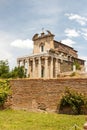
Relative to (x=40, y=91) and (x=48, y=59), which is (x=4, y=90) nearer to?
(x=40, y=91)

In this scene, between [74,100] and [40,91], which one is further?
[40,91]

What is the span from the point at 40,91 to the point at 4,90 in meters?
2.78

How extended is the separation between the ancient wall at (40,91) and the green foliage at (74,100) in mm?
441

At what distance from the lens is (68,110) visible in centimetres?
1781

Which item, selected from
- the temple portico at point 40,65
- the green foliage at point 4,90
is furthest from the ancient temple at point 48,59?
the green foliage at point 4,90

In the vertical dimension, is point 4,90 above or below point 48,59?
below

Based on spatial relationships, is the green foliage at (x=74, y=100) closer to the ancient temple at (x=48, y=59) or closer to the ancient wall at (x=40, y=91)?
the ancient wall at (x=40, y=91)

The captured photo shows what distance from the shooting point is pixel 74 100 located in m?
17.2

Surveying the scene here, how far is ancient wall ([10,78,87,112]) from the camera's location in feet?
58.9

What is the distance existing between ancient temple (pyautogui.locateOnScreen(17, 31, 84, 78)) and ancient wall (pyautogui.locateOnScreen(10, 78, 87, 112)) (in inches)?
1318

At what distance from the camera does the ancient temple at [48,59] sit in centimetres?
5484

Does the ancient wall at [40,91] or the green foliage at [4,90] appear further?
the green foliage at [4,90]

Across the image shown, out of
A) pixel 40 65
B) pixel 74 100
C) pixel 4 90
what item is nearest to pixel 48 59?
pixel 40 65

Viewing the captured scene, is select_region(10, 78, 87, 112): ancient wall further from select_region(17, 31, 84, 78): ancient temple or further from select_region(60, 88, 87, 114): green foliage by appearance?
select_region(17, 31, 84, 78): ancient temple
